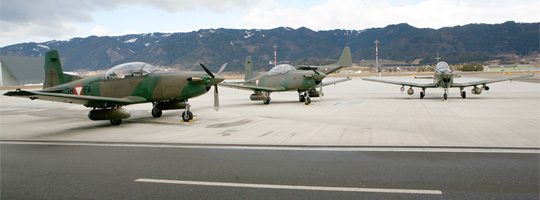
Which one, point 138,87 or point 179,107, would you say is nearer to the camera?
point 138,87

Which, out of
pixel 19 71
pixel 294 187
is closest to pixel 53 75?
pixel 294 187

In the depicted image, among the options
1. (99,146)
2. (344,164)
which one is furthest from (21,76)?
(344,164)

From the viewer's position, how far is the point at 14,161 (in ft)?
20.9

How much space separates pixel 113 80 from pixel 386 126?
31.5 ft

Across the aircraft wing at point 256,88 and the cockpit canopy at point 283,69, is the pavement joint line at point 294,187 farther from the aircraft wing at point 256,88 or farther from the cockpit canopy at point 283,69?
the cockpit canopy at point 283,69

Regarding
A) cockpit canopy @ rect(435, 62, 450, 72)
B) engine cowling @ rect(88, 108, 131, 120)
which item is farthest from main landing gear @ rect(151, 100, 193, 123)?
cockpit canopy @ rect(435, 62, 450, 72)

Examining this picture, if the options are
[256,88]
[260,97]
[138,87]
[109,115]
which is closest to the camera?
[109,115]

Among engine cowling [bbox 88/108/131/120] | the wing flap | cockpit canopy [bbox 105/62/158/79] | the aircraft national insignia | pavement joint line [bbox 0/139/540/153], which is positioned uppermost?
cockpit canopy [bbox 105/62/158/79]

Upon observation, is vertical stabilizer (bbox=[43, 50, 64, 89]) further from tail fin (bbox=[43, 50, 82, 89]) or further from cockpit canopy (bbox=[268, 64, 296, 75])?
cockpit canopy (bbox=[268, 64, 296, 75])

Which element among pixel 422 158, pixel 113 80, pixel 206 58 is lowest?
pixel 422 158

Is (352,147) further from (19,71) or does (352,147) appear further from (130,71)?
(19,71)

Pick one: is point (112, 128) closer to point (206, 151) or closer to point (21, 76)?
point (206, 151)

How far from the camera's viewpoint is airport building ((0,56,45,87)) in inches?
2805

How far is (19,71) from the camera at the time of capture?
241 feet
